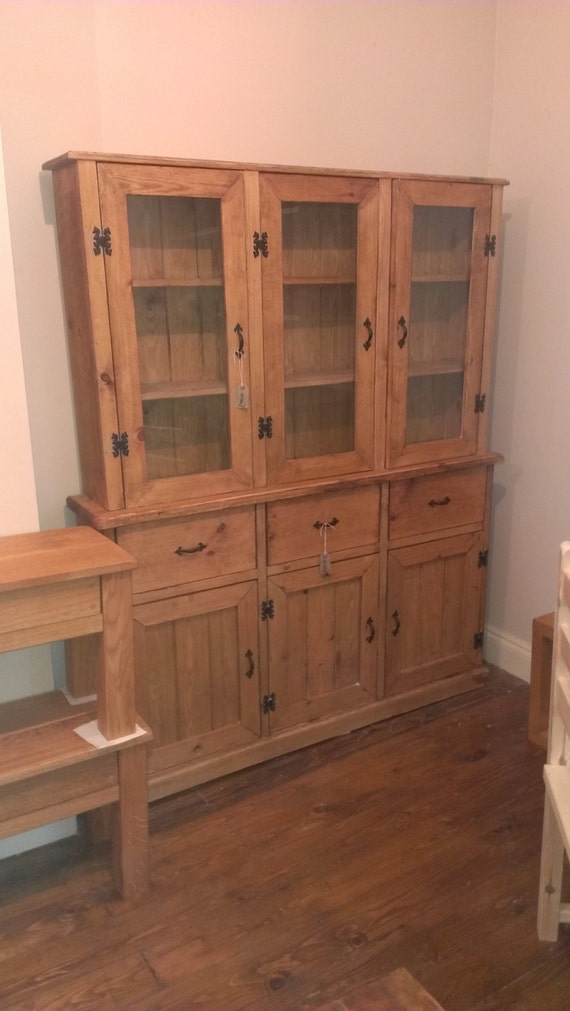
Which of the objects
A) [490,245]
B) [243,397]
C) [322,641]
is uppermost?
[490,245]

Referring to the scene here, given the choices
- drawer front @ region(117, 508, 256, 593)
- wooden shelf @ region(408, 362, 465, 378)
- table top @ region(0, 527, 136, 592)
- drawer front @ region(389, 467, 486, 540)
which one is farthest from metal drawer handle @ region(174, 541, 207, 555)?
wooden shelf @ region(408, 362, 465, 378)

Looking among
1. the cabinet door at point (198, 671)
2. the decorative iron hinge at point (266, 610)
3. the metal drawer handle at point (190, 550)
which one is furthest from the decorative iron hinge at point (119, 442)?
the decorative iron hinge at point (266, 610)

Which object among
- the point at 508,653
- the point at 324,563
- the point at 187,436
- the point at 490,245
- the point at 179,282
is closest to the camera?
the point at 179,282

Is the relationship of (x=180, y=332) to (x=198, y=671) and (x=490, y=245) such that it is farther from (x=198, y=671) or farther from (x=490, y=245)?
(x=490, y=245)

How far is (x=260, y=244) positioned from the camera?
2193mm

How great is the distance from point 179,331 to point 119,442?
1.28ft

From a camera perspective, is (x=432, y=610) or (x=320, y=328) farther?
(x=432, y=610)

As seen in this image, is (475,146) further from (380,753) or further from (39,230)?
(380,753)

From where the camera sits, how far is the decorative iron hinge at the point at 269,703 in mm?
2492

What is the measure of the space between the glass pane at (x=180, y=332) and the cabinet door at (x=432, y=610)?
2.62 feet

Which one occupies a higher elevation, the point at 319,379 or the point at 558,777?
the point at 319,379

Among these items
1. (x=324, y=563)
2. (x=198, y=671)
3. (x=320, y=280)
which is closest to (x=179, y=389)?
(x=320, y=280)

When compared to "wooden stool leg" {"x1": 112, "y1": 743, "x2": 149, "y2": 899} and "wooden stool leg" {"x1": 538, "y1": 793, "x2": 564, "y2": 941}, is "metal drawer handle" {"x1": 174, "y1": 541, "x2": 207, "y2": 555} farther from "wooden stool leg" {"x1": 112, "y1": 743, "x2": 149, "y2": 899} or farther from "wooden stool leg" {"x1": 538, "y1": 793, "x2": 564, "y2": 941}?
"wooden stool leg" {"x1": 538, "y1": 793, "x2": 564, "y2": 941}

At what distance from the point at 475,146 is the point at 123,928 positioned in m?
2.73
